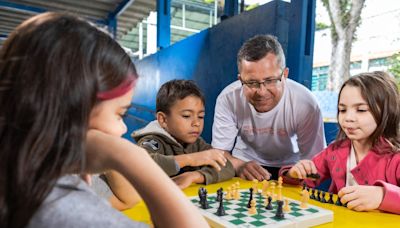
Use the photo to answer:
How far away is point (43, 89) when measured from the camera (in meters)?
0.50

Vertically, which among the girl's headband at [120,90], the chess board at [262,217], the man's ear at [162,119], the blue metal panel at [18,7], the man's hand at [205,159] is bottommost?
the chess board at [262,217]

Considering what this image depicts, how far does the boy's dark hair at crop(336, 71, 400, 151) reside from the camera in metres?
1.25

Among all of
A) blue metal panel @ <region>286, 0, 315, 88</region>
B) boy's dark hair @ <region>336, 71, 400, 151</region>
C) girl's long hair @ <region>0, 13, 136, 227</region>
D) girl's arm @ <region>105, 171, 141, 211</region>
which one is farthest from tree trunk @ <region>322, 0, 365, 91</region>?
girl's long hair @ <region>0, 13, 136, 227</region>


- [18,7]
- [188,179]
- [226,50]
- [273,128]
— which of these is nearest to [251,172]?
[188,179]

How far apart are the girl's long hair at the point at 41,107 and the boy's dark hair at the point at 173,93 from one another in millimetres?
1095

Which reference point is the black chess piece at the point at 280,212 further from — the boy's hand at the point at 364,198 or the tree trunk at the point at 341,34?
the tree trunk at the point at 341,34

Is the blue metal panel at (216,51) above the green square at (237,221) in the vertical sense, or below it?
above

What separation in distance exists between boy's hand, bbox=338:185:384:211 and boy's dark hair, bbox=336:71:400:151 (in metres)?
0.28

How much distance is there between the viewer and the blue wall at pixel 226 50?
7.00 feet

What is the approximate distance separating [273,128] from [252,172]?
0.48m

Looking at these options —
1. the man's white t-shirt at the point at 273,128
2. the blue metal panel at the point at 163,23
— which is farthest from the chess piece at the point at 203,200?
the blue metal panel at the point at 163,23

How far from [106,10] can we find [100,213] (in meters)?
6.40

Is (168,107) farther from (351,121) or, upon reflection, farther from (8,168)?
(8,168)

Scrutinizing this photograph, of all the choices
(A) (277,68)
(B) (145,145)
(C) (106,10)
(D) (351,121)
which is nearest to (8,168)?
(B) (145,145)
